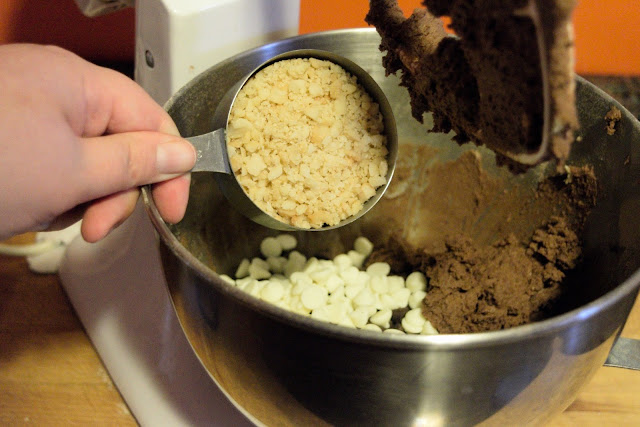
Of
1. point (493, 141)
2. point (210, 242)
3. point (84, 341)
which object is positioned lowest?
point (84, 341)

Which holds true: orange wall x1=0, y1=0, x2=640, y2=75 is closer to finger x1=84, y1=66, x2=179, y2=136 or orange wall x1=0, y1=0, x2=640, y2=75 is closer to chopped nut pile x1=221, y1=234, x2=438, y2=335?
chopped nut pile x1=221, y1=234, x2=438, y2=335

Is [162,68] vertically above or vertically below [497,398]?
above

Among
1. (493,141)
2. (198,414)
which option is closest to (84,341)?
(198,414)

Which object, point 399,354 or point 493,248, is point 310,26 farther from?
point 399,354

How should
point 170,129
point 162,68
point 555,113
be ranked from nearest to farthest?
1. point 555,113
2. point 170,129
3. point 162,68

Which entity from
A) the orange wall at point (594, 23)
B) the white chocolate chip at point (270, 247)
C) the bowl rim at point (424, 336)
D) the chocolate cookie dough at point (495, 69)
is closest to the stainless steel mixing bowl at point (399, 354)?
the bowl rim at point (424, 336)

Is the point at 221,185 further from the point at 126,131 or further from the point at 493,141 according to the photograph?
the point at 493,141

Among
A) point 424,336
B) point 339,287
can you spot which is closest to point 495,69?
point 424,336
